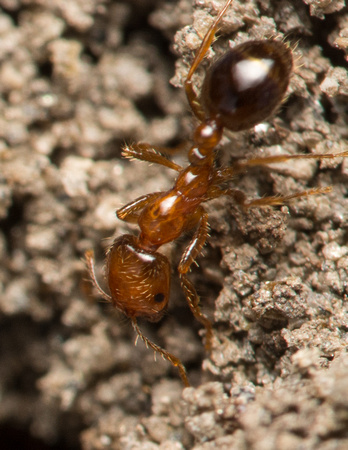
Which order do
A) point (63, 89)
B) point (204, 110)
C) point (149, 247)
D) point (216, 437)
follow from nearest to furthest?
point (216, 437)
point (204, 110)
point (149, 247)
point (63, 89)

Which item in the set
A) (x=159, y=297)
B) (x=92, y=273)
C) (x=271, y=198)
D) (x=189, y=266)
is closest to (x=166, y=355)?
(x=159, y=297)

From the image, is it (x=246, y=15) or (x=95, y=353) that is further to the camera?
(x=95, y=353)

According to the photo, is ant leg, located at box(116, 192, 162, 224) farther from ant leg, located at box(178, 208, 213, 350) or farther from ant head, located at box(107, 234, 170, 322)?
ant leg, located at box(178, 208, 213, 350)

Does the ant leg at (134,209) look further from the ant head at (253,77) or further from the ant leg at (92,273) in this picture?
the ant head at (253,77)

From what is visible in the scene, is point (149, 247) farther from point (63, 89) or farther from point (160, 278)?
point (63, 89)

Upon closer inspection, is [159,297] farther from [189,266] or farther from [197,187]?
→ [197,187]

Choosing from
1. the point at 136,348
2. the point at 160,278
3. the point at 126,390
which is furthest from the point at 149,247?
the point at 126,390

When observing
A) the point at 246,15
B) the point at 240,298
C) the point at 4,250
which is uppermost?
the point at 246,15
